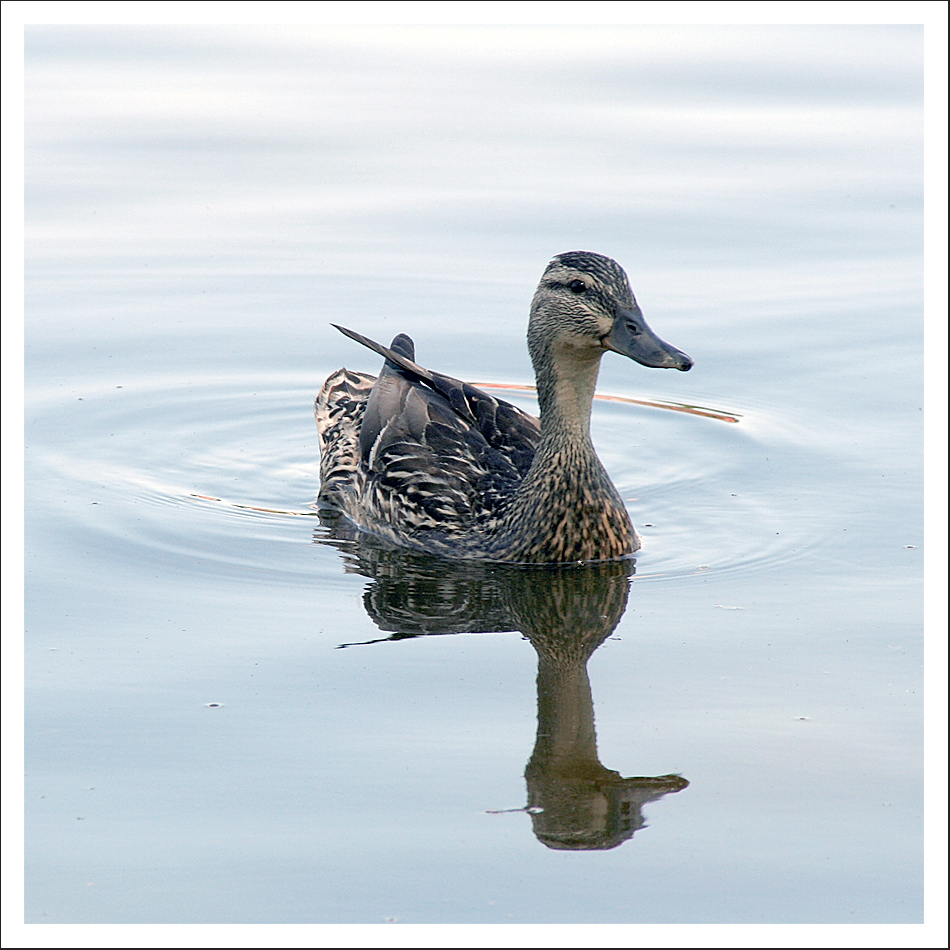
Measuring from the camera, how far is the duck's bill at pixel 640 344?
8.24m

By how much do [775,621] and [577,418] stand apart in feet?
5.48

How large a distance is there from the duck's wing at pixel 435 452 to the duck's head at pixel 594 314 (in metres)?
0.93

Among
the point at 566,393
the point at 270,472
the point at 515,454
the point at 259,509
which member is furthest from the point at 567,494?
the point at 270,472

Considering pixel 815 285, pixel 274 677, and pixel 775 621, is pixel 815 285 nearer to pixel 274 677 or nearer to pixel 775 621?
pixel 775 621

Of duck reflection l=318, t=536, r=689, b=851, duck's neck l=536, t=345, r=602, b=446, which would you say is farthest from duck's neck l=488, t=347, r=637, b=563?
duck reflection l=318, t=536, r=689, b=851

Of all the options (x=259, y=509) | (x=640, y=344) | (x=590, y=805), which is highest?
(x=640, y=344)

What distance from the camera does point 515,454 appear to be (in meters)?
9.64

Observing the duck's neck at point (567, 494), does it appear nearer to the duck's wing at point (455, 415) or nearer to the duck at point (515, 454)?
the duck at point (515, 454)

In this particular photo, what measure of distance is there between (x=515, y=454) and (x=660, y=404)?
207 cm

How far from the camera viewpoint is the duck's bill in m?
8.24

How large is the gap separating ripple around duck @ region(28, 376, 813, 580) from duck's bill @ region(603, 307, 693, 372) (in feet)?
3.82

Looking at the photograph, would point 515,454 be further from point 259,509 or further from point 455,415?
point 259,509

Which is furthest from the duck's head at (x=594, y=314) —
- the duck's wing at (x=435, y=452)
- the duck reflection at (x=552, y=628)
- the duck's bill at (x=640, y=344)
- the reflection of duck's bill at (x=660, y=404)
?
the reflection of duck's bill at (x=660, y=404)

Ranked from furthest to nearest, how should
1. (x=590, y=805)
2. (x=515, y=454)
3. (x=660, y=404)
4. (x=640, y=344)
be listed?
(x=660, y=404) < (x=515, y=454) < (x=640, y=344) < (x=590, y=805)
